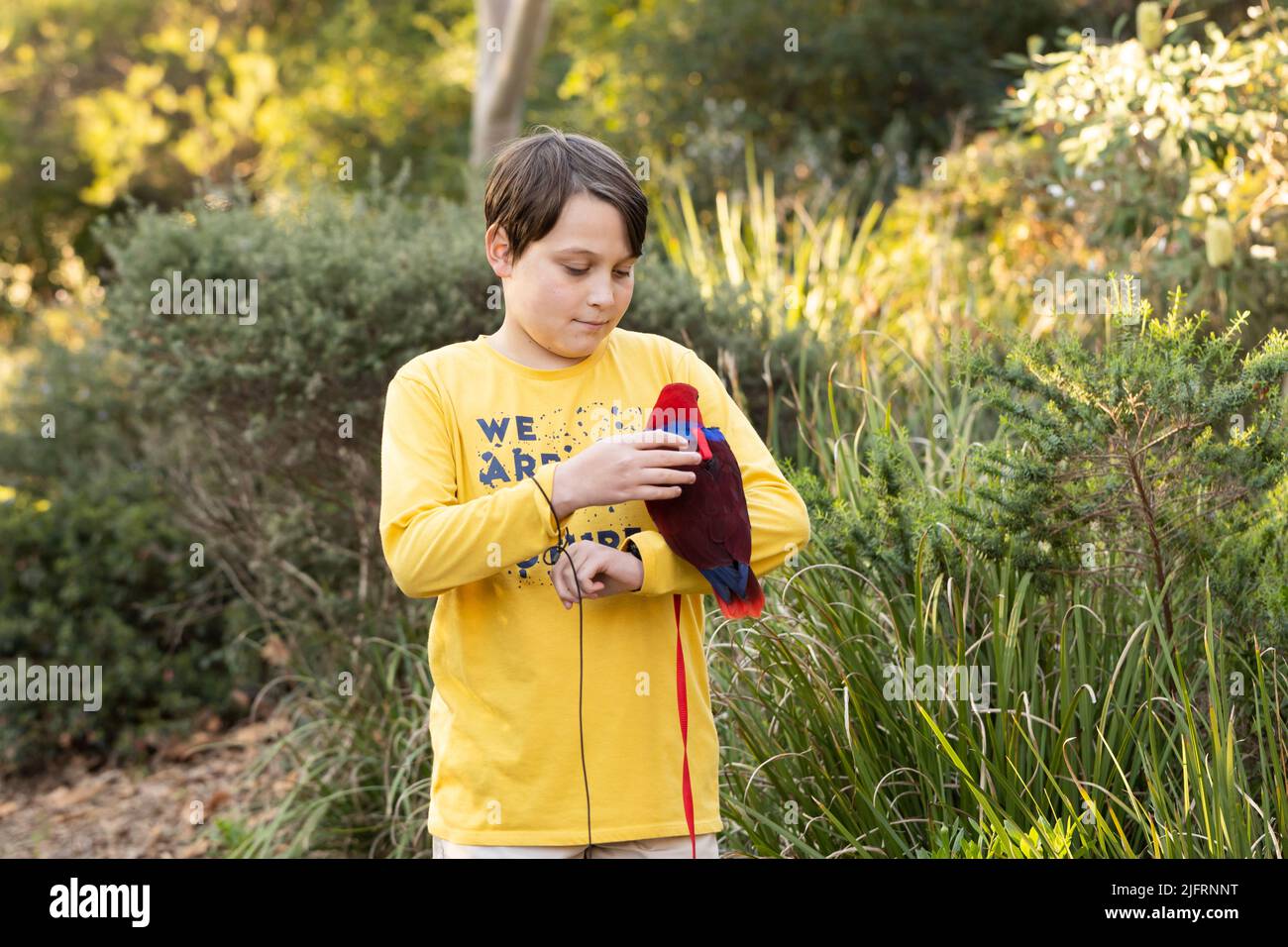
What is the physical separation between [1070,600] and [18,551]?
4.89 m

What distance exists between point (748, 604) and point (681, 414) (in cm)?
32

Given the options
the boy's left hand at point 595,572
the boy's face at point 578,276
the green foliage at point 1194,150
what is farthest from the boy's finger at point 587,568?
the green foliage at point 1194,150

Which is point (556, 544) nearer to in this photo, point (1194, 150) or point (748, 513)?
point (748, 513)

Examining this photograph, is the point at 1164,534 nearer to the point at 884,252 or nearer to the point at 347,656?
the point at 347,656

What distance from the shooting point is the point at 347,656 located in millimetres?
4832

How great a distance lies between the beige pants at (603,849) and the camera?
212 cm

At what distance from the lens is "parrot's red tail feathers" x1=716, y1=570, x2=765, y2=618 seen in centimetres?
216

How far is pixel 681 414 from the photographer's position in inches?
84.7

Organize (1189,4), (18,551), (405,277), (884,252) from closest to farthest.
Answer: (405,277) → (18,551) → (884,252) → (1189,4)

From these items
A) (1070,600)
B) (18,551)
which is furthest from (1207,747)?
(18,551)

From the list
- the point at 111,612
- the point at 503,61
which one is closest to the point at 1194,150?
the point at 503,61

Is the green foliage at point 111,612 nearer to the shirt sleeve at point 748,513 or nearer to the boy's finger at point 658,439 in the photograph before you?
the shirt sleeve at point 748,513

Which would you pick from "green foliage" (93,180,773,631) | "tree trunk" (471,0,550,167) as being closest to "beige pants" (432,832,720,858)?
"green foliage" (93,180,773,631)

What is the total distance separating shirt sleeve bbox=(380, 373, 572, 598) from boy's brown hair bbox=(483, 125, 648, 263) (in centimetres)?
32
